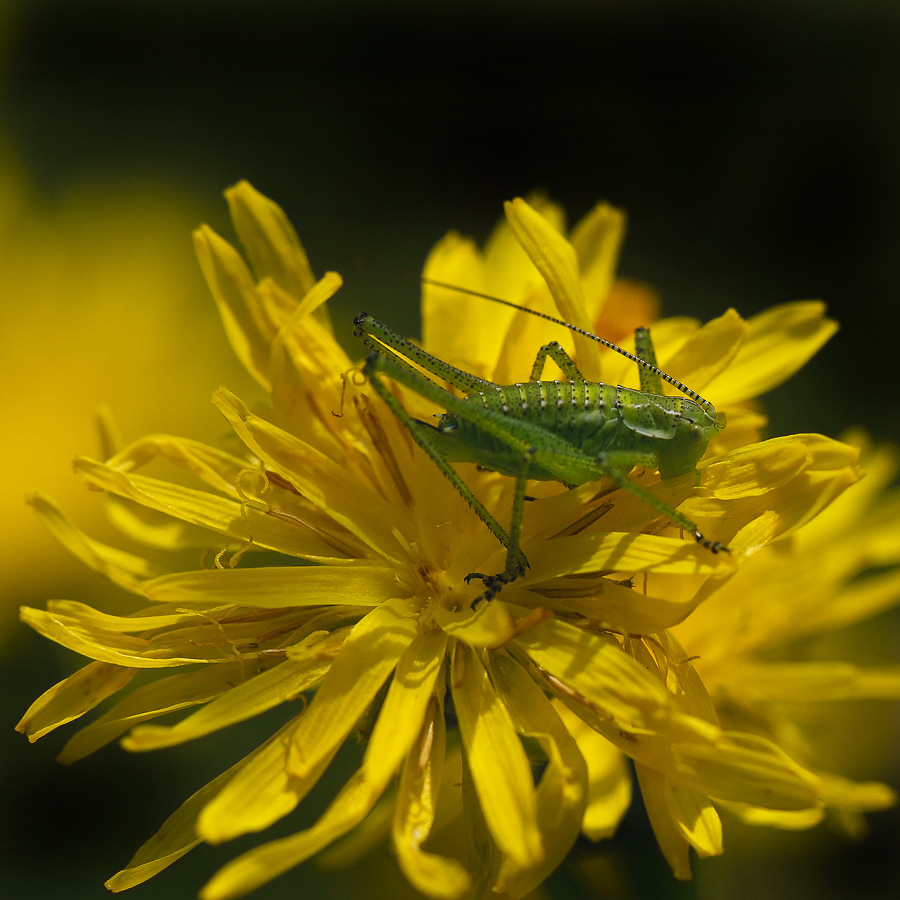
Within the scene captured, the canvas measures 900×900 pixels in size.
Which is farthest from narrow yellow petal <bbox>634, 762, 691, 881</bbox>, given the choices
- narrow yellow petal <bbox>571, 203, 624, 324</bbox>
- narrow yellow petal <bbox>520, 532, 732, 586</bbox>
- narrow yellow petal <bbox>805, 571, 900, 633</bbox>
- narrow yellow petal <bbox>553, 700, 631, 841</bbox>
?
narrow yellow petal <bbox>571, 203, 624, 324</bbox>

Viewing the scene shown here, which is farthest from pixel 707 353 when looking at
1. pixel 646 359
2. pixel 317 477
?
pixel 317 477

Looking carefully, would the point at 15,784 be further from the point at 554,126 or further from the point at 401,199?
the point at 554,126

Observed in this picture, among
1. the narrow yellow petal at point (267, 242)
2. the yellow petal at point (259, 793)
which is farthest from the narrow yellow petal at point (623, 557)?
the narrow yellow petal at point (267, 242)

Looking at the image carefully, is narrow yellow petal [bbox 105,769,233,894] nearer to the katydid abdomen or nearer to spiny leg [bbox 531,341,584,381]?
the katydid abdomen

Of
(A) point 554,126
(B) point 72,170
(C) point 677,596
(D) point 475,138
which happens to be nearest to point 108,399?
(B) point 72,170

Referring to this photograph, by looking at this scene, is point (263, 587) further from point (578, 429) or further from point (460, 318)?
point (460, 318)

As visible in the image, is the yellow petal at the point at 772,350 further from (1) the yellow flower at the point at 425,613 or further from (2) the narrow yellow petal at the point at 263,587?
(2) the narrow yellow petal at the point at 263,587

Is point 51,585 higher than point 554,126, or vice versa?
point 554,126
